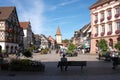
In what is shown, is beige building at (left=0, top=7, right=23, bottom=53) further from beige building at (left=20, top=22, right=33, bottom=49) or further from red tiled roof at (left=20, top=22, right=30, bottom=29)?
beige building at (left=20, top=22, right=33, bottom=49)

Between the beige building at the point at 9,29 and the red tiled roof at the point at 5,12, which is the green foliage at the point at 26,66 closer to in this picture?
the beige building at the point at 9,29

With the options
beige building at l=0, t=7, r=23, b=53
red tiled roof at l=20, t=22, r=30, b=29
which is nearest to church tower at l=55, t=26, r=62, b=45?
red tiled roof at l=20, t=22, r=30, b=29

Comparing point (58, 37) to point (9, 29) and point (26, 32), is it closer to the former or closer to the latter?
point (26, 32)

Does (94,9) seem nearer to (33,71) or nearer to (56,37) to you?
(33,71)

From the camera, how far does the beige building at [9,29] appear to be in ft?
202

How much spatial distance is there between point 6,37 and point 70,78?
164ft

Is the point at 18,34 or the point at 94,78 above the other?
the point at 18,34

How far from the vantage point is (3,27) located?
2426 inches

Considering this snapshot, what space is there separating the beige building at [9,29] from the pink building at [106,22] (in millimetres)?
20948

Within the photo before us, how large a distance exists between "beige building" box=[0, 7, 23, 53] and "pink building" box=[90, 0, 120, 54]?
20.9m

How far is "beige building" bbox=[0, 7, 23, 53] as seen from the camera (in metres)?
61.6

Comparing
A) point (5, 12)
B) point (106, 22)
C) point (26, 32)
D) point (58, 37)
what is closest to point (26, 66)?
point (106, 22)

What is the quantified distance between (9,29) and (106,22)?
1018 inches

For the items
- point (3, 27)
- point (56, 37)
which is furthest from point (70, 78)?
point (56, 37)
